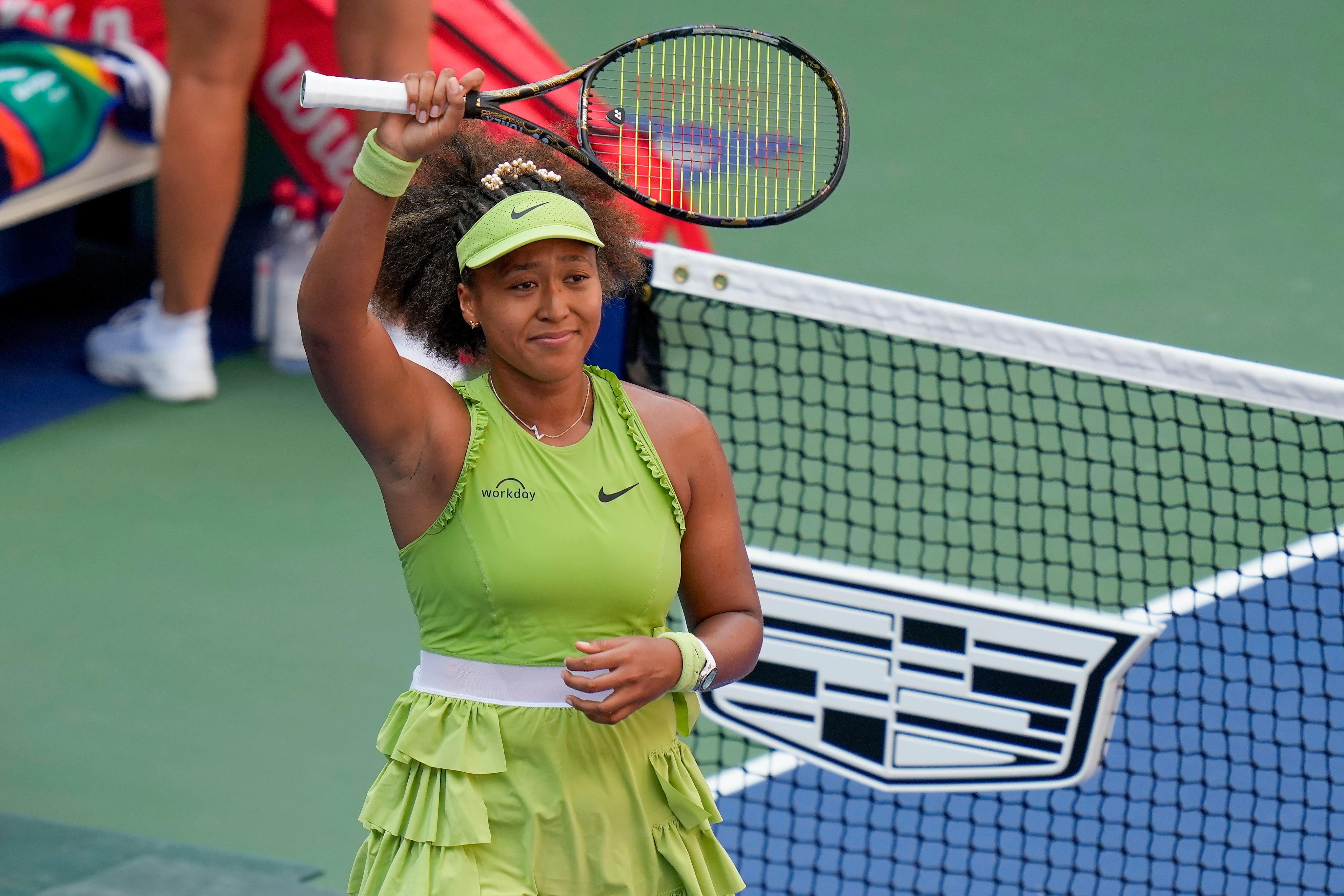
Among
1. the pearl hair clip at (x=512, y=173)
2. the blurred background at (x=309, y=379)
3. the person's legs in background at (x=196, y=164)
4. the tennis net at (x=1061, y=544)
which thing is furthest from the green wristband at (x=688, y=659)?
the person's legs in background at (x=196, y=164)

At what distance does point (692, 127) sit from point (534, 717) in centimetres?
126

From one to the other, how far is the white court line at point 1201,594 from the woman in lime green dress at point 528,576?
139cm

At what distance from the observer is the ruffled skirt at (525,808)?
7.82 ft

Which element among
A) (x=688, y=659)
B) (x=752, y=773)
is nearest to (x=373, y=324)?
(x=688, y=659)

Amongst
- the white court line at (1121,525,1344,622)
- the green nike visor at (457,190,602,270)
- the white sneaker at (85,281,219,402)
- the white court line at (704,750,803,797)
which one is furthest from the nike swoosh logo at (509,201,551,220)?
the white sneaker at (85,281,219,402)

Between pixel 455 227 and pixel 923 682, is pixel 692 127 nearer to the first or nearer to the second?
pixel 455 227

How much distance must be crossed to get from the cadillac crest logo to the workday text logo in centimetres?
131

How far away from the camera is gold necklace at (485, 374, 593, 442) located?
2494 mm

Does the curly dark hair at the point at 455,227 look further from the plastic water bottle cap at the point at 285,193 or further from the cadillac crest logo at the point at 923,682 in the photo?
the plastic water bottle cap at the point at 285,193

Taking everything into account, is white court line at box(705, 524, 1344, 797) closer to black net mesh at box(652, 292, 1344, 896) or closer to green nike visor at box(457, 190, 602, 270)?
black net mesh at box(652, 292, 1344, 896)

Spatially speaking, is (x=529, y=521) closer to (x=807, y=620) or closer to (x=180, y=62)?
(x=807, y=620)

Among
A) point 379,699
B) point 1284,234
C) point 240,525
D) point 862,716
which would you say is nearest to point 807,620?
point 862,716

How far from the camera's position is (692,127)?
3207 millimetres

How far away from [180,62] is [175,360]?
39.7 inches
